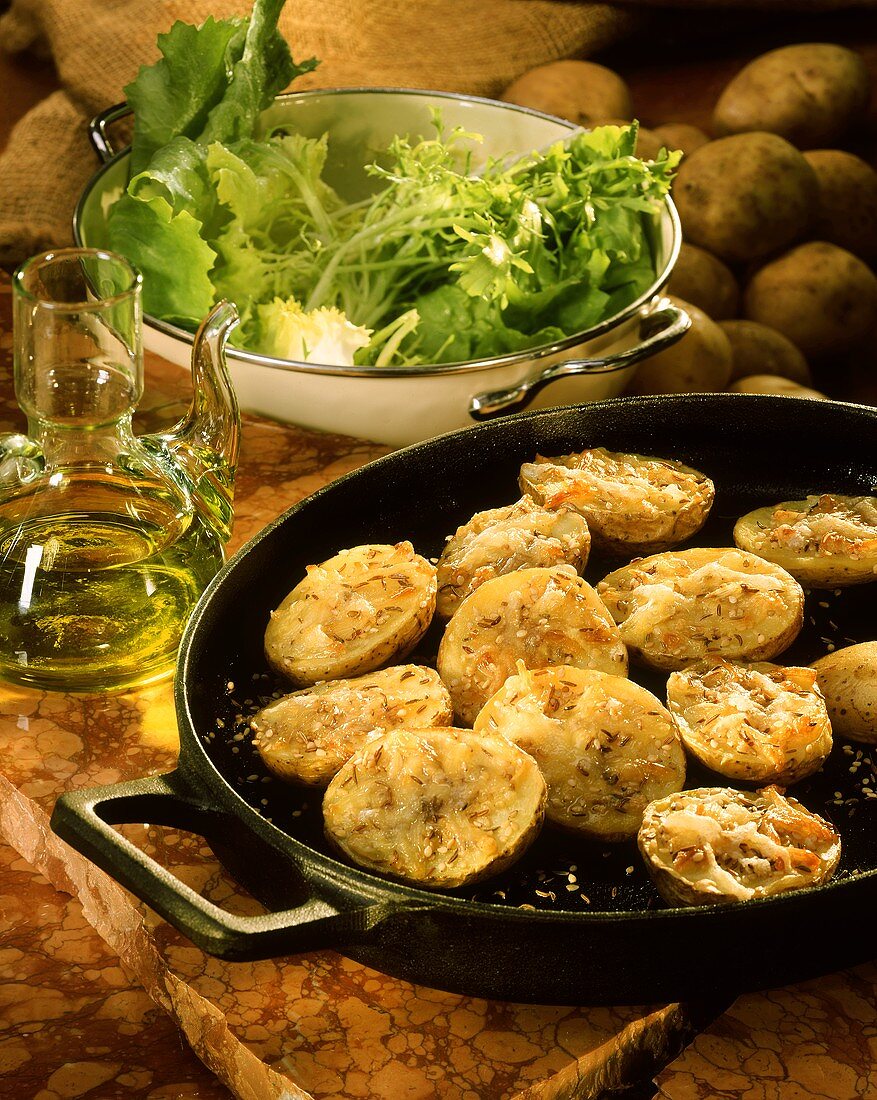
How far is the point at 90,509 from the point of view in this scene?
174 centimetres

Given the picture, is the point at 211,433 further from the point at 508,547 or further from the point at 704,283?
the point at 704,283

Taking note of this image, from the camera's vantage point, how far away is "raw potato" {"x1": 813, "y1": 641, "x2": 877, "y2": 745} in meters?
1.57

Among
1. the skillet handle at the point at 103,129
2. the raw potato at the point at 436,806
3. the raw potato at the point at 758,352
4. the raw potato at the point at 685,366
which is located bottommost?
the raw potato at the point at 758,352

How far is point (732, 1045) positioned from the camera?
1363mm

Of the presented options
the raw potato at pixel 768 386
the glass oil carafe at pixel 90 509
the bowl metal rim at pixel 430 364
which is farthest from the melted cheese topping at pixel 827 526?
the raw potato at pixel 768 386

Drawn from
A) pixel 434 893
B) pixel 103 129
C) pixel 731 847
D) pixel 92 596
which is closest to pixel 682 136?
pixel 103 129

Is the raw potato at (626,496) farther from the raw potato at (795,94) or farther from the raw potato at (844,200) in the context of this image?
the raw potato at (795,94)

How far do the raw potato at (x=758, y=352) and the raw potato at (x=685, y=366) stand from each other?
388 millimetres

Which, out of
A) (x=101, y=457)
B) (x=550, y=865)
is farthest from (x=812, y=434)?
(x=101, y=457)

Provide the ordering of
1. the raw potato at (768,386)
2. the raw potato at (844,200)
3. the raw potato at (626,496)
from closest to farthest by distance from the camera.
Answer: 1. the raw potato at (626,496)
2. the raw potato at (768,386)
3. the raw potato at (844,200)

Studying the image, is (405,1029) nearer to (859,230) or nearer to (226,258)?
(226,258)

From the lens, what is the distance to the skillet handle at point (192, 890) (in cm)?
114

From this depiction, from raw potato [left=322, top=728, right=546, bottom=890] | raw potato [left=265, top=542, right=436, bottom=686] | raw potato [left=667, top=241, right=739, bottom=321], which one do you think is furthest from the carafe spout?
raw potato [left=667, top=241, right=739, bottom=321]

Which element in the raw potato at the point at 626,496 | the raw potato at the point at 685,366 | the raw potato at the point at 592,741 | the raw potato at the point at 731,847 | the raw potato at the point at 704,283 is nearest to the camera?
the raw potato at the point at 731,847
